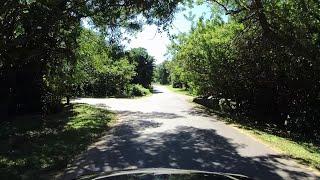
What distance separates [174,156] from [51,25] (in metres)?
6.67

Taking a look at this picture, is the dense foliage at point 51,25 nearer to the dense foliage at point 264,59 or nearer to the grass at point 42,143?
the grass at point 42,143

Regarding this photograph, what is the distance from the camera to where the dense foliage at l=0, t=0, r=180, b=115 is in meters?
16.7

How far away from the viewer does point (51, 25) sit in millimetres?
17016

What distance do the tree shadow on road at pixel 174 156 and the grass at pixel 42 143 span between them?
575mm

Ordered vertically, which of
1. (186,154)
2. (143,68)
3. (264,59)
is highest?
(143,68)

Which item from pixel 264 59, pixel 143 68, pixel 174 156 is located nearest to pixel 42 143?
pixel 174 156

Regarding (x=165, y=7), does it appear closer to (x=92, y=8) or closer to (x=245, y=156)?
(x=92, y=8)

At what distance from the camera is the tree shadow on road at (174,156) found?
1193cm

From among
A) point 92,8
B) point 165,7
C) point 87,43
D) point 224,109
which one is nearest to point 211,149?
point 165,7

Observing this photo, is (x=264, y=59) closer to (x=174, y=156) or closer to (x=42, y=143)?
(x=42, y=143)

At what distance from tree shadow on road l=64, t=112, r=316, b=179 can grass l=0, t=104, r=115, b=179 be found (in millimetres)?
575

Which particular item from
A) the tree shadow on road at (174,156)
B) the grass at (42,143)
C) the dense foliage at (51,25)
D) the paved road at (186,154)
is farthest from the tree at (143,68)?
the tree shadow on road at (174,156)

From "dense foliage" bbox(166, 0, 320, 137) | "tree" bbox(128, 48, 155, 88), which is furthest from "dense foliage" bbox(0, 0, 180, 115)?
"tree" bbox(128, 48, 155, 88)

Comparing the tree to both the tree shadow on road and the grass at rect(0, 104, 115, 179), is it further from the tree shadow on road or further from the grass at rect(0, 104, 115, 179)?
the tree shadow on road
